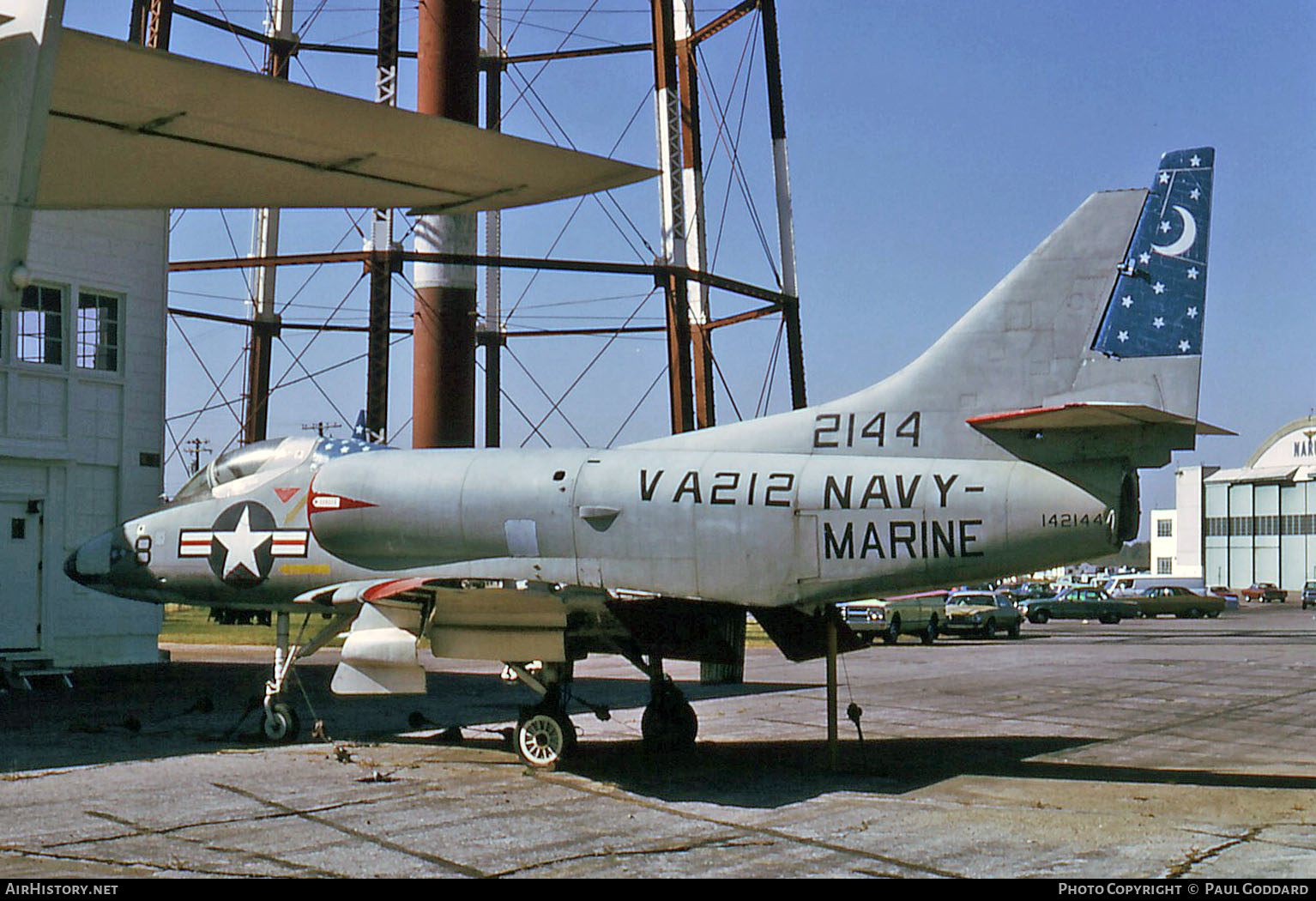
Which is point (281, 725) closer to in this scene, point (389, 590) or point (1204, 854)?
point (389, 590)

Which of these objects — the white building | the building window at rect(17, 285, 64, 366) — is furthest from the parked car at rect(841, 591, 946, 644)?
the building window at rect(17, 285, 64, 366)

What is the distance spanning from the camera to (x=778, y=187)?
108ft

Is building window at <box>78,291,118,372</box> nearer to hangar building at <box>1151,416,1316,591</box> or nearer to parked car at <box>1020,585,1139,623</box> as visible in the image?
parked car at <box>1020,585,1139,623</box>

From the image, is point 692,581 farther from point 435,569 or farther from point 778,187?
point 778,187

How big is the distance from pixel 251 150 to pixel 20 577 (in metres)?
8.61

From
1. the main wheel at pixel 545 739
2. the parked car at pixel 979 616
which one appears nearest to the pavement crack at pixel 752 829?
the main wheel at pixel 545 739

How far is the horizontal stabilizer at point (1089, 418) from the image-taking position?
10547 mm

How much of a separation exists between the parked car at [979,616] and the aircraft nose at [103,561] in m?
30.1

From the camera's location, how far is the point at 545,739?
12586 millimetres

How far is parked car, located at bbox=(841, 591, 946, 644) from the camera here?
3801cm

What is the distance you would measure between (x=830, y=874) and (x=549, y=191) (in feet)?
51.9

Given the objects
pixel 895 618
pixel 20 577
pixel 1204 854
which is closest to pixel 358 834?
pixel 1204 854

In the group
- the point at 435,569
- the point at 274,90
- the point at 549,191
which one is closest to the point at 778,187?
the point at 549,191

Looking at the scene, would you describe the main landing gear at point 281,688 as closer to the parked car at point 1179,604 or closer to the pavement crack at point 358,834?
the pavement crack at point 358,834
